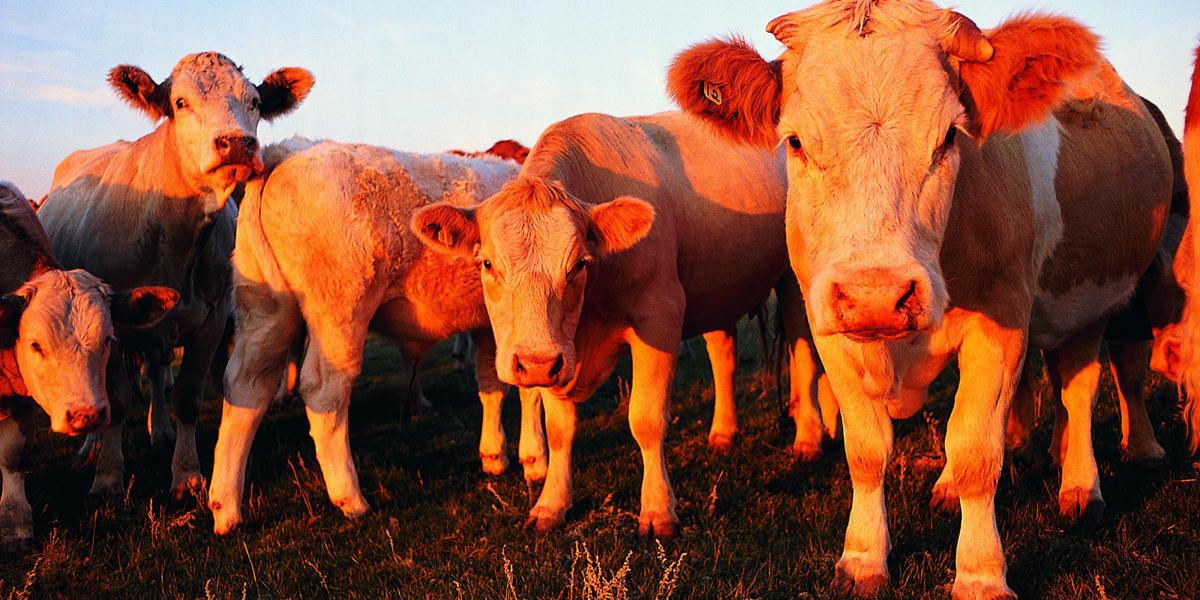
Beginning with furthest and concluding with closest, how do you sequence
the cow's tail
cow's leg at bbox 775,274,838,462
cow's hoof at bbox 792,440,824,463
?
cow's leg at bbox 775,274,838,462 → cow's hoof at bbox 792,440,824,463 → the cow's tail

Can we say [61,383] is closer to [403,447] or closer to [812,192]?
[403,447]

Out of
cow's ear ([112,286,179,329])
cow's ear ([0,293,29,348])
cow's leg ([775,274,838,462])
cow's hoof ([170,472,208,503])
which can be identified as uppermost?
cow's ear ([0,293,29,348])

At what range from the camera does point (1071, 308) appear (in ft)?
15.7

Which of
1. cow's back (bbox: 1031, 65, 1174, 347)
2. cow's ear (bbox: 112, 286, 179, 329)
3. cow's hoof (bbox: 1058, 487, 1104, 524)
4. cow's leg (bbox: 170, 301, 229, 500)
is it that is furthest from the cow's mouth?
cow's leg (bbox: 170, 301, 229, 500)

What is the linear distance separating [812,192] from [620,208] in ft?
4.91

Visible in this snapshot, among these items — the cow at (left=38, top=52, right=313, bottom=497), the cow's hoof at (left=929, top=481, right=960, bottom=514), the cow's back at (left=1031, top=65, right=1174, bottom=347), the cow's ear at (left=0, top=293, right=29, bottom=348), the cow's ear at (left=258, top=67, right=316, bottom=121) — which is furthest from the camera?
the cow's ear at (left=258, top=67, right=316, bottom=121)

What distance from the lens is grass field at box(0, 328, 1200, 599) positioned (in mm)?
4129

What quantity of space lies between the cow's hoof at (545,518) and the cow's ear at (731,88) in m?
2.43

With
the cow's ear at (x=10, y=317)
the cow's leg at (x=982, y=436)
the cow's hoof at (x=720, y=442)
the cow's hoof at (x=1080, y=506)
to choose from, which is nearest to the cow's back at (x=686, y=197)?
the cow's hoof at (x=720, y=442)

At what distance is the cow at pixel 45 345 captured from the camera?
534cm

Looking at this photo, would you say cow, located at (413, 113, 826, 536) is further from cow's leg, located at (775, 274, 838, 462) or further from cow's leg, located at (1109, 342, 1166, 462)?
cow's leg, located at (1109, 342, 1166, 462)

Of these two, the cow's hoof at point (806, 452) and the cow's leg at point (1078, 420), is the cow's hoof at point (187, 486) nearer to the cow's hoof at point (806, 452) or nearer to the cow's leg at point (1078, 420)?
the cow's hoof at point (806, 452)

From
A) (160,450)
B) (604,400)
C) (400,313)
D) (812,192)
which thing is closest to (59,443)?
(160,450)

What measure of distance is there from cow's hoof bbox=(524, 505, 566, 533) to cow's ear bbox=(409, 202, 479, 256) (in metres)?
1.56
